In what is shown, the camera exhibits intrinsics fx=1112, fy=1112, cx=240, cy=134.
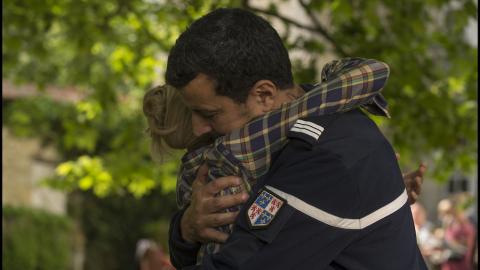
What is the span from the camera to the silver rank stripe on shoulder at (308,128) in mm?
2473

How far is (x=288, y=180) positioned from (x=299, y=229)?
0.11m

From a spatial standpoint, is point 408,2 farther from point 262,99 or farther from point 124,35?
point 262,99

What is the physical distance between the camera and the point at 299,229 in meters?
2.43

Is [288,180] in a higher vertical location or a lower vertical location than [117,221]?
higher

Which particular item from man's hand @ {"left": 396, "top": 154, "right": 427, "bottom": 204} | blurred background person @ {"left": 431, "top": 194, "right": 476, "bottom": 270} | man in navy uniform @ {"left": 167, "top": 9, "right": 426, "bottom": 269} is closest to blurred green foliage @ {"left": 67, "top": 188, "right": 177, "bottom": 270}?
blurred background person @ {"left": 431, "top": 194, "right": 476, "bottom": 270}

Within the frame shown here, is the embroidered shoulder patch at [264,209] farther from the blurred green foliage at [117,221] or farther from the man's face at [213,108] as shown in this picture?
the blurred green foliage at [117,221]

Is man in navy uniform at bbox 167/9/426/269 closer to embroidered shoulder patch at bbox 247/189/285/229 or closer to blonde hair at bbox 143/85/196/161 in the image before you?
embroidered shoulder patch at bbox 247/189/285/229

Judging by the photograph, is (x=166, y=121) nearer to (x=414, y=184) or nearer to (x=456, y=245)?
(x=414, y=184)

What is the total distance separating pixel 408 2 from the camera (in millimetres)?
9305

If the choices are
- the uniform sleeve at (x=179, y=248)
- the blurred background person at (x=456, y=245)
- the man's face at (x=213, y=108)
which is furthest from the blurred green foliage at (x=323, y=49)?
the man's face at (x=213, y=108)

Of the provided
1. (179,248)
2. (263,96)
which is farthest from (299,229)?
(179,248)

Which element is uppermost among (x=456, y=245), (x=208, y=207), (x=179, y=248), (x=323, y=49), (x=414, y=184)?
(x=208, y=207)

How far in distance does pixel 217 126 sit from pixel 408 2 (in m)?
6.80

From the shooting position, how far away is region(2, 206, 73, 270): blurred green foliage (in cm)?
1753
